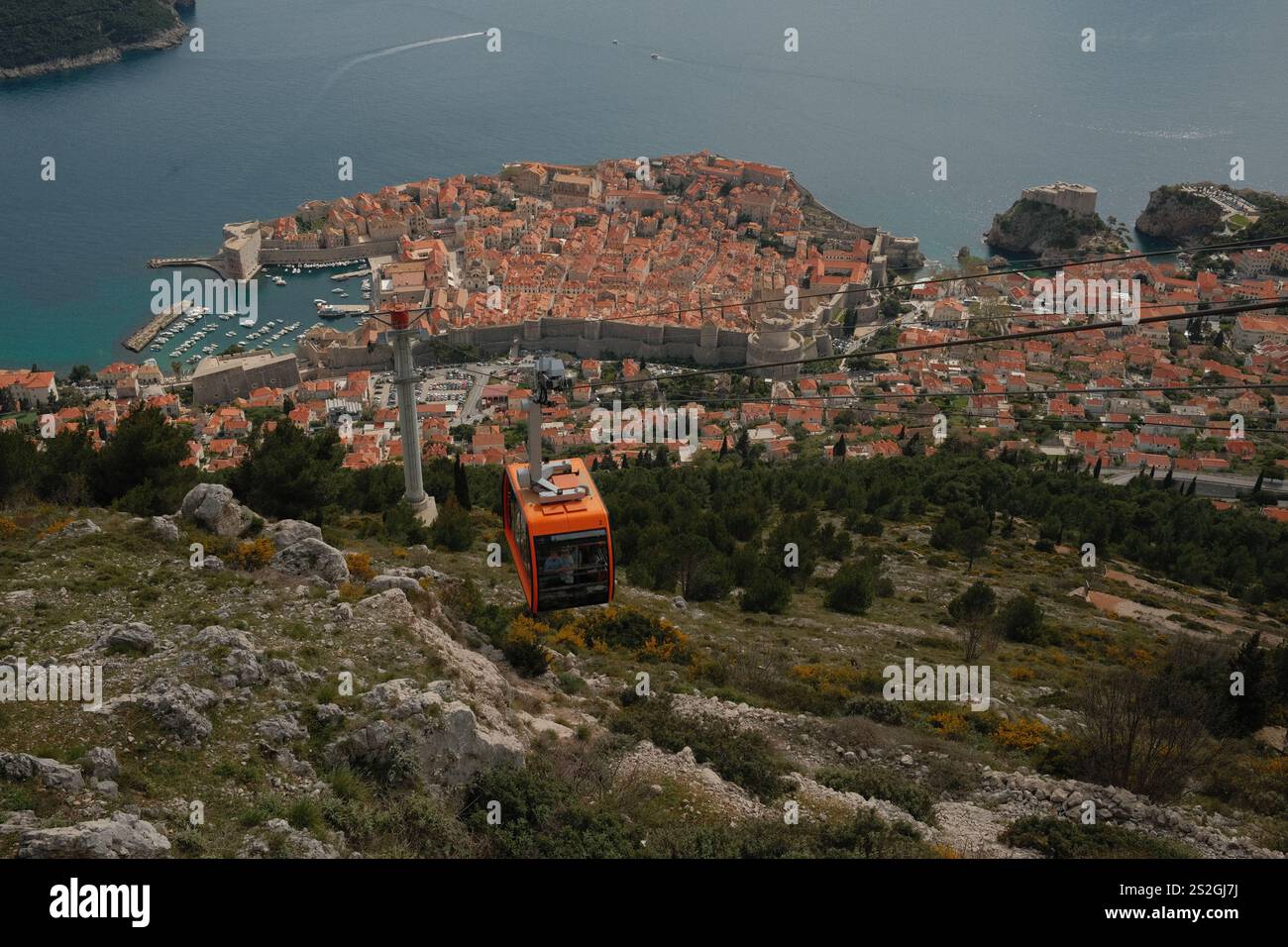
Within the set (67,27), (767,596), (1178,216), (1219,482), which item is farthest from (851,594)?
(67,27)

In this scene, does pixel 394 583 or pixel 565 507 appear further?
pixel 394 583

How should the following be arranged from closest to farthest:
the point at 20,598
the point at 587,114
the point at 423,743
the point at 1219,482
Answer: the point at 423,743 < the point at 20,598 < the point at 1219,482 < the point at 587,114

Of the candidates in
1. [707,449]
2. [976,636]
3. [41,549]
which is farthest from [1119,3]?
[41,549]

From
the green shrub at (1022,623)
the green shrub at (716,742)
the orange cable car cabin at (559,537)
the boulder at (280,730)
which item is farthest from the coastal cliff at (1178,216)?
the boulder at (280,730)

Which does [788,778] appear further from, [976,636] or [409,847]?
[976,636]

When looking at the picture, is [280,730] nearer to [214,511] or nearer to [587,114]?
[214,511]

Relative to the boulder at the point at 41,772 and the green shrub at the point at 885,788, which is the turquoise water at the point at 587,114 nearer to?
the boulder at the point at 41,772
